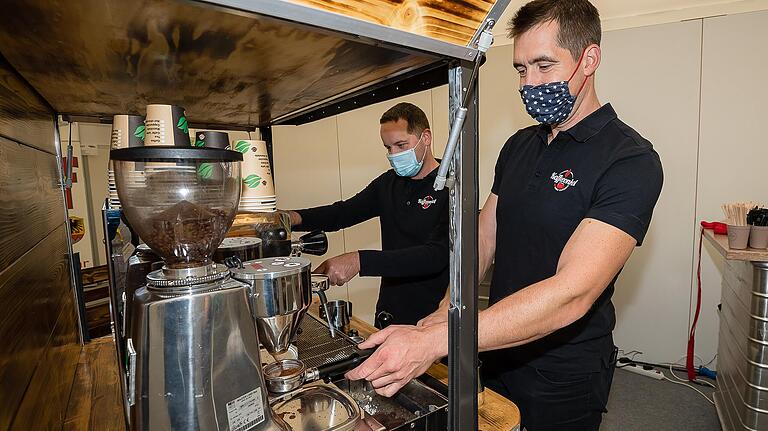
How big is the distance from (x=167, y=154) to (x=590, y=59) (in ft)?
3.53

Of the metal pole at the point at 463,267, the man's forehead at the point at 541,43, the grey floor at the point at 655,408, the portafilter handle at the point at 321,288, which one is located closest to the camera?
the metal pole at the point at 463,267

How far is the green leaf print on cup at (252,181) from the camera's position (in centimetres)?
81

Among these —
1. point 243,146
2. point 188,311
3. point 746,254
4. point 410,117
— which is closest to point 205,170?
point 188,311

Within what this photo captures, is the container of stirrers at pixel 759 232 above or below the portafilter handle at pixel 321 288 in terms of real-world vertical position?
below

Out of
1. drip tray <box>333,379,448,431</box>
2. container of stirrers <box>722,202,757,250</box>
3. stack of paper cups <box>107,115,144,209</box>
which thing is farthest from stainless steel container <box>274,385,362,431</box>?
container of stirrers <box>722,202,757,250</box>

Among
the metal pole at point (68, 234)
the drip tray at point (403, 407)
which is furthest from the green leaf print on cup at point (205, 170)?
the metal pole at point (68, 234)

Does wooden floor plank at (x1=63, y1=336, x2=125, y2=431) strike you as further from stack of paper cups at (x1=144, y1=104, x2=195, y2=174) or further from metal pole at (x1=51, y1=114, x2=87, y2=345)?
stack of paper cups at (x1=144, y1=104, x2=195, y2=174)

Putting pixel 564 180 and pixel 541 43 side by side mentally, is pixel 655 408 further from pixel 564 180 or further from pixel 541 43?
pixel 541 43

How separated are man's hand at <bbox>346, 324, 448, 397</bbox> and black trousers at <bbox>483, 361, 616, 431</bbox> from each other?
63cm

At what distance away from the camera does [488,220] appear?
56.8 inches

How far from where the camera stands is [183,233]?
567 millimetres

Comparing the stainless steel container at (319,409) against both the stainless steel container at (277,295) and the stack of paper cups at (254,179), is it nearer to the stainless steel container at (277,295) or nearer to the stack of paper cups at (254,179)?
the stainless steel container at (277,295)

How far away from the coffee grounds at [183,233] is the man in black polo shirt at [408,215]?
37.5 inches

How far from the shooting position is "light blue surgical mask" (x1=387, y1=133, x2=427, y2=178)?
1699mm
